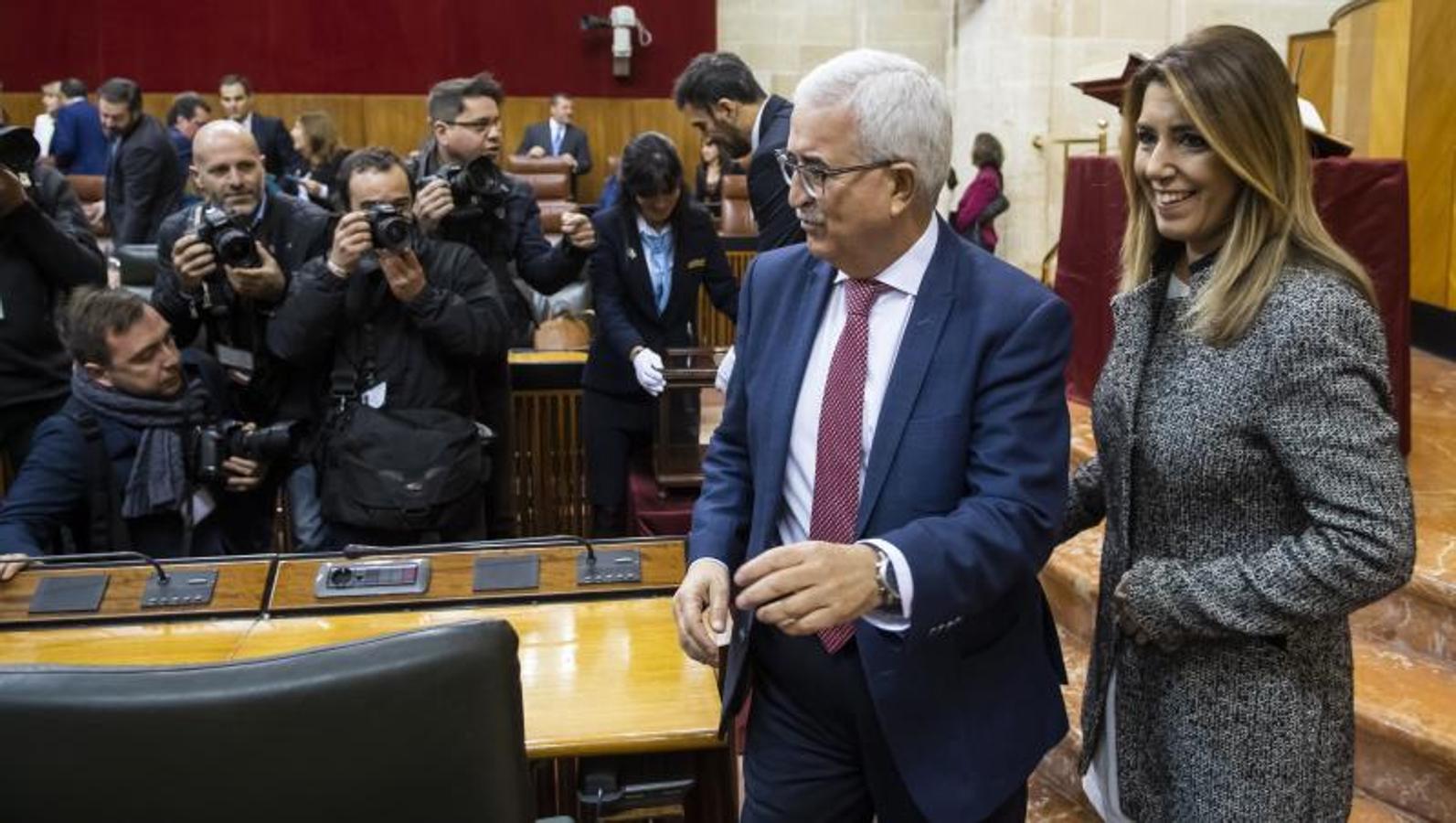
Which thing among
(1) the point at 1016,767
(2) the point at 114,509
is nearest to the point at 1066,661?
(1) the point at 1016,767

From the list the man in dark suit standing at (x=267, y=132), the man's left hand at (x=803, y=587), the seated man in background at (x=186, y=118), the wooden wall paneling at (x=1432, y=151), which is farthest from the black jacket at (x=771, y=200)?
the man in dark suit standing at (x=267, y=132)

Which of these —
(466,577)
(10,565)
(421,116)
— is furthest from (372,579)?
(421,116)

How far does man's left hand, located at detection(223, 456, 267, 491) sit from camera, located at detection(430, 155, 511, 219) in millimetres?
888

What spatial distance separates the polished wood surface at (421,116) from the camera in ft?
37.3

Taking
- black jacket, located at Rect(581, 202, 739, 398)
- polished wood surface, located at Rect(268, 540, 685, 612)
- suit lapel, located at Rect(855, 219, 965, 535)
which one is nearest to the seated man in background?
black jacket, located at Rect(581, 202, 739, 398)

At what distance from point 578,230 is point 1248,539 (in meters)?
2.47

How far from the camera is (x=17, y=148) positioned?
3.08m

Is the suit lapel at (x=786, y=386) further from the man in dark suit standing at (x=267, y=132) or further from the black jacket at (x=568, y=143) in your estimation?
the black jacket at (x=568, y=143)

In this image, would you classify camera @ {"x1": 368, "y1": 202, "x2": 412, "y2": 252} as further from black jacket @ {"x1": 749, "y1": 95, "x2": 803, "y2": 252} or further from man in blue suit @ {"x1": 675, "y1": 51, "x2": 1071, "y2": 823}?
man in blue suit @ {"x1": 675, "y1": 51, "x2": 1071, "y2": 823}

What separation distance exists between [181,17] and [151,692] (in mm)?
11504

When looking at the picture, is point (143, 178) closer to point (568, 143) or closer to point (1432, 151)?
point (568, 143)

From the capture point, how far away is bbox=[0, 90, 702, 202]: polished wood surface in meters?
11.4

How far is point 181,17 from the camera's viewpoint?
37.1 feet

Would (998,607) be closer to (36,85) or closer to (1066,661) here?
(1066,661)
